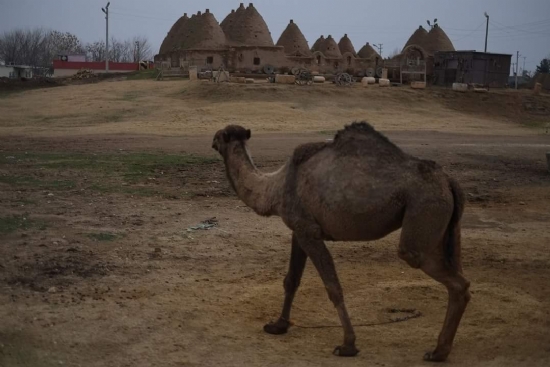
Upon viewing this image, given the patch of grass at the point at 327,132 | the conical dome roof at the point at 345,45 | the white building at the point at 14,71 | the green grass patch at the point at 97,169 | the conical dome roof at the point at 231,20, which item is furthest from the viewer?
the white building at the point at 14,71

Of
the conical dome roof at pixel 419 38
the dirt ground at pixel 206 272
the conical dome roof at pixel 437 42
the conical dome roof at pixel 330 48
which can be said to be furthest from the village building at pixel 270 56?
the dirt ground at pixel 206 272

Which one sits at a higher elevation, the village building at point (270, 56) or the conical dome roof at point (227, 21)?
the conical dome roof at point (227, 21)

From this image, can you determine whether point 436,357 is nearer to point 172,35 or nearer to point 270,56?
point 270,56

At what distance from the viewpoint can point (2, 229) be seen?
360 inches

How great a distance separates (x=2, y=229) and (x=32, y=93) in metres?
32.9

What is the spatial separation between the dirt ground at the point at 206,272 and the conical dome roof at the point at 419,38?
3764cm

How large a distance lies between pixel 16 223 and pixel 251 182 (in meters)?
4.55

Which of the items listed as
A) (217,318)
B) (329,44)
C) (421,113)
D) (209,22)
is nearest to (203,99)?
(421,113)

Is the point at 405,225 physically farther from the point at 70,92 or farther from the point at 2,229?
the point at 70,92

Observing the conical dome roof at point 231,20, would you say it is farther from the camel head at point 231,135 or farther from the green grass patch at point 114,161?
the camel head at point 231,135

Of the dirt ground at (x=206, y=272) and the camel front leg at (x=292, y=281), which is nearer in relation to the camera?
the dirt ground at (x=206, y=272)

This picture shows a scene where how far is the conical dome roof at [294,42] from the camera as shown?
50312 mm

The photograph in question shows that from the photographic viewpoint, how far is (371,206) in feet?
18.8

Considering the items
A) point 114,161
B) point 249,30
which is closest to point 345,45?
point 249,30
